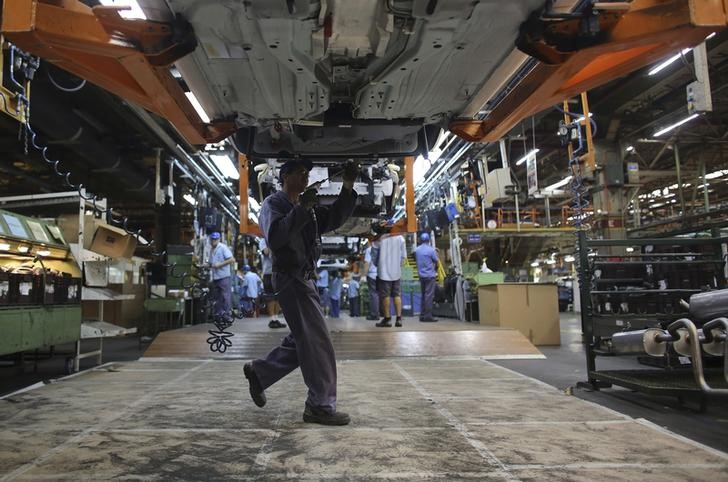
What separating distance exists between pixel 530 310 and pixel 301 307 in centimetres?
578

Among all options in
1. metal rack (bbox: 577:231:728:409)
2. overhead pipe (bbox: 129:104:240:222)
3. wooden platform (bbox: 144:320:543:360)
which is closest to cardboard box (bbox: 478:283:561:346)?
wooden platform (bbox: 144:320:543:360)

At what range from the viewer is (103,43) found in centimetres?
181

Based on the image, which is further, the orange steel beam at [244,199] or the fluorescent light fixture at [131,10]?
the orange steel beam at [244,199]

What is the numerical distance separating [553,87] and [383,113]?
2.95ft

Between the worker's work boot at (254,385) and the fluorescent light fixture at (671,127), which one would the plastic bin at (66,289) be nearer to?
the worker's work boot at (254,385)

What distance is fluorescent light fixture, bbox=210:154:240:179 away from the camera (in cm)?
1005

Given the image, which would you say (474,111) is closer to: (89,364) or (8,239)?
(8,239)

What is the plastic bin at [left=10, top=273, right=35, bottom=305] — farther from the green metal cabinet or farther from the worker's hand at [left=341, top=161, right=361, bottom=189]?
the worker's hand at [left=341, top=161, right=361, bottom=189]

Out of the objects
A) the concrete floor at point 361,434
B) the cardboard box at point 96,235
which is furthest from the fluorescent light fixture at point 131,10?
the cardboard box at point 96,235

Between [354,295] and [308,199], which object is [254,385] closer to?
[308,199]

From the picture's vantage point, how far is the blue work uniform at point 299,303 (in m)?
2.73

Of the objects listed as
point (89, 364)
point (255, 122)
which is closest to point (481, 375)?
point (255, 122)

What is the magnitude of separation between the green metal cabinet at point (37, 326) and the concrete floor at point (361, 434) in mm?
450

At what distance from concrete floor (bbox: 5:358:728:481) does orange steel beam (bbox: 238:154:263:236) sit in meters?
2.09
